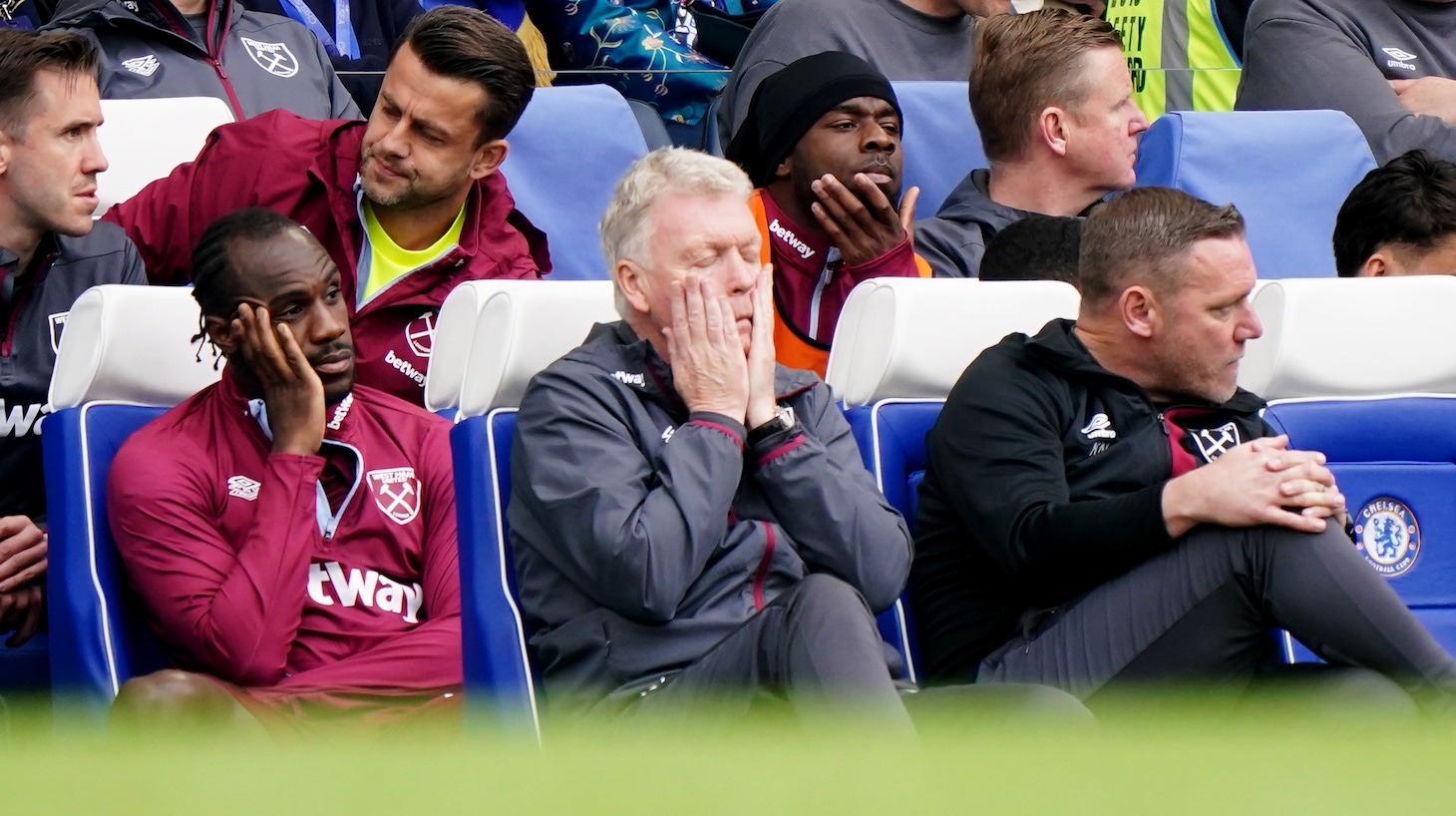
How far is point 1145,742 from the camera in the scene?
77 cm

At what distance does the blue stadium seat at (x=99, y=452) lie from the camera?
2.62 m

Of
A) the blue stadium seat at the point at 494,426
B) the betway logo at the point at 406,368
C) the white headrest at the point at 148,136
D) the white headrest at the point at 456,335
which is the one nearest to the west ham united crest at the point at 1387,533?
the blue stadium seat at the point at 494,426

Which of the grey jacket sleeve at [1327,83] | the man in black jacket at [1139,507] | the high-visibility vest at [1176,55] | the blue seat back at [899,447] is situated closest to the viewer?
the man in black jacket at [1139,507]

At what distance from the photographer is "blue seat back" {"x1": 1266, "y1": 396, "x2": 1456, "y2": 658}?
9.87ft

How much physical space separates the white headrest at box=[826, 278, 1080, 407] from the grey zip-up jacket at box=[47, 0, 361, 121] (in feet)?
6.18

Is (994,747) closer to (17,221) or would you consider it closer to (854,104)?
(17,221)

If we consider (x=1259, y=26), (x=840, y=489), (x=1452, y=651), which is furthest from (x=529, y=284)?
(x=1259, y=26)

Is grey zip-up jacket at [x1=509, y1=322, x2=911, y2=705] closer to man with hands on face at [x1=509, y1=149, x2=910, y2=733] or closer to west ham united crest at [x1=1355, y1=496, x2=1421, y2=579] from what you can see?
man with hands on face at [x1=509, y1=149, x2=910, y2=733]

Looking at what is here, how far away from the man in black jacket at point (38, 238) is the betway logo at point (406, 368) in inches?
18.5

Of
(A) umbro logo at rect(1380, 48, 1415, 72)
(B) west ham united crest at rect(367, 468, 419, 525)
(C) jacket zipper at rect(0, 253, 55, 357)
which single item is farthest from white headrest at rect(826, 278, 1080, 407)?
(A) umbro logo at rect(1380, 48, 1415, 72)

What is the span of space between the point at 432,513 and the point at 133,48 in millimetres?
1928

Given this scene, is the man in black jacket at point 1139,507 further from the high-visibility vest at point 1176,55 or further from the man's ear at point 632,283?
the high-visibility vest at point 1176,55

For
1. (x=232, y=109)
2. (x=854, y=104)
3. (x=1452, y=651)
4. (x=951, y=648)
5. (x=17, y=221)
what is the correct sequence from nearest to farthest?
(x=951, y=648), (x=1452, y=651), (x=17, y=221), (x=854, y=104), (x=232, y=109)

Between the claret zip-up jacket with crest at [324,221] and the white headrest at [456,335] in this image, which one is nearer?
the white headrest at [456,335]
